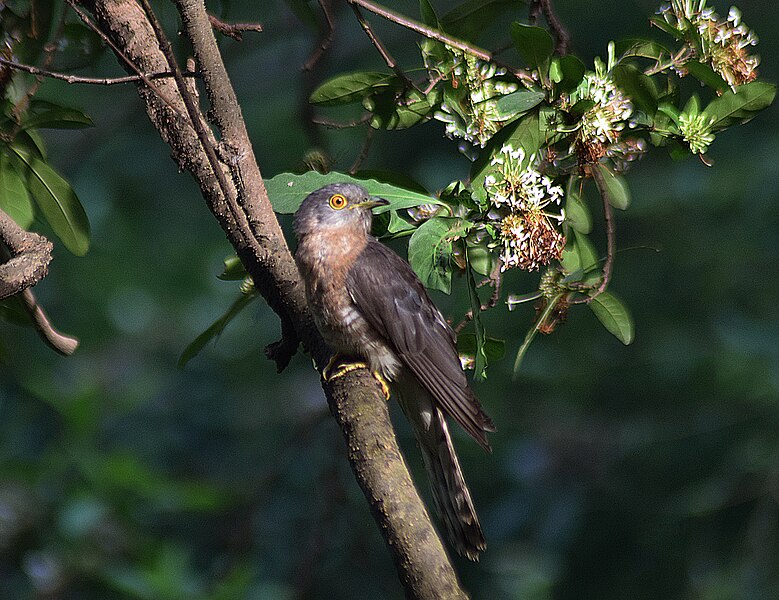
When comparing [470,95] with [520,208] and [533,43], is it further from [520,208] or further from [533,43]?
[520,208]

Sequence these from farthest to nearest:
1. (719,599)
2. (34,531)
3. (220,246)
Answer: (220,246) → (719,599) → (34,531)

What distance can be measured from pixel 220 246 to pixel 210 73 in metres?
8.00

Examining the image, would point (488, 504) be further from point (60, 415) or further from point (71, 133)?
point (71, 133)

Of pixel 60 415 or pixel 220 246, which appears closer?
pixel 60 415

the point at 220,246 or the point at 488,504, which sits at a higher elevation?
the point at 220,246

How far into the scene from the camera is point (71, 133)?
1039cm

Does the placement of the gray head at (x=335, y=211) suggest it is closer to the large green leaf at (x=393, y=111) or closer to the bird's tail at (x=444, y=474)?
the bird's tail at (x=444, y=474)

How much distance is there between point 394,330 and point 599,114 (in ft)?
4.71

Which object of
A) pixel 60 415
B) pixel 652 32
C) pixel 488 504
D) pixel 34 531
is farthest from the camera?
pixel 652 32

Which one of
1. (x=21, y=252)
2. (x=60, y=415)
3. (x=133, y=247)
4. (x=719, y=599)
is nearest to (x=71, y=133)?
(x=133, y=247)

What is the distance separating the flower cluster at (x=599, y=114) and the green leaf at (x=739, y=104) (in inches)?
8.5

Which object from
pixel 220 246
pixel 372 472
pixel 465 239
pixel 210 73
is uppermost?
pixel 210 73

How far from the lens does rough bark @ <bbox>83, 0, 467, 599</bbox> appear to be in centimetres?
238

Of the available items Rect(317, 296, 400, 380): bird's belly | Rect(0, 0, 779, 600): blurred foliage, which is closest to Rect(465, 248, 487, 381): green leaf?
Rect(317, 296, 400, 380): bird's belly
